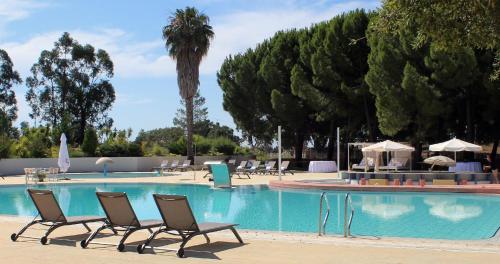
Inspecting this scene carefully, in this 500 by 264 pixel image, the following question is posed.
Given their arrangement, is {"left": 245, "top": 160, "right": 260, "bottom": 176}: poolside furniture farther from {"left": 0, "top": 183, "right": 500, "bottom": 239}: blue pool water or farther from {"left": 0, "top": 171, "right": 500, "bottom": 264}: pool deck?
{"left": 0, "top": 171, "right": 500, "bottom": 264}: pool deck

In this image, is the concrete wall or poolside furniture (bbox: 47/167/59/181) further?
the concrete wall

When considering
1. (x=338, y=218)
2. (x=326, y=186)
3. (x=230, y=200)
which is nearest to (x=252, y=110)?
(x=326, y=186)

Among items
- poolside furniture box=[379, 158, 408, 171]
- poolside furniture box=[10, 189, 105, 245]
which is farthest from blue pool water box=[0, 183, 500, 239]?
poolside furniture box=[379, 158, 408, 171]

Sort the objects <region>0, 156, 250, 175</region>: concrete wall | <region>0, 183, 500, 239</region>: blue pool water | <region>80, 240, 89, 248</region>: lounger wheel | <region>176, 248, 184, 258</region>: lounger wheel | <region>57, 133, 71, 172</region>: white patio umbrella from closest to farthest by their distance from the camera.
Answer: <region>176, 248, 184, 258</region>: lounger wheel, <region>80, 240, 89, 248</region>: lounger wheel, <region>0, 183, 500, 239</region>: blue pool water, <region>57, 133, 71, 172</region>: white patio umbrella, <region>0, 156, 250, 175</region>: concrete wall

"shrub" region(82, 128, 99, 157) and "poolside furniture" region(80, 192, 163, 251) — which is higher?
"shrub" region(82, 128, 99, 157)

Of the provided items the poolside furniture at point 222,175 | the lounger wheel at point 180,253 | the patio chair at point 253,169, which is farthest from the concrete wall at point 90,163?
the lounger wheel at point 180,253

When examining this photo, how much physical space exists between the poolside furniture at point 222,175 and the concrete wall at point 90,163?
1770 centimetres

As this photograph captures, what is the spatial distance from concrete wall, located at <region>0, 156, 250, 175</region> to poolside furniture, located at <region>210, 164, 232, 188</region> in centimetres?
1770

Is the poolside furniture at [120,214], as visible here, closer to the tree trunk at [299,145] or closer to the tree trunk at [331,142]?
the tree trunk at [331,142]

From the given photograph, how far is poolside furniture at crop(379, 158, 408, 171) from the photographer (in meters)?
28.8

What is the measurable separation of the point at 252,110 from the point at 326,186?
68.5 ft

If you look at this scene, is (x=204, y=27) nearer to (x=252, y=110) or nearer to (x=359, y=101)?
(x=252, y=110)

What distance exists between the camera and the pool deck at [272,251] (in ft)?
23.1

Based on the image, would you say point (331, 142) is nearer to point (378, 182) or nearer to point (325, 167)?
point (325, 167)
